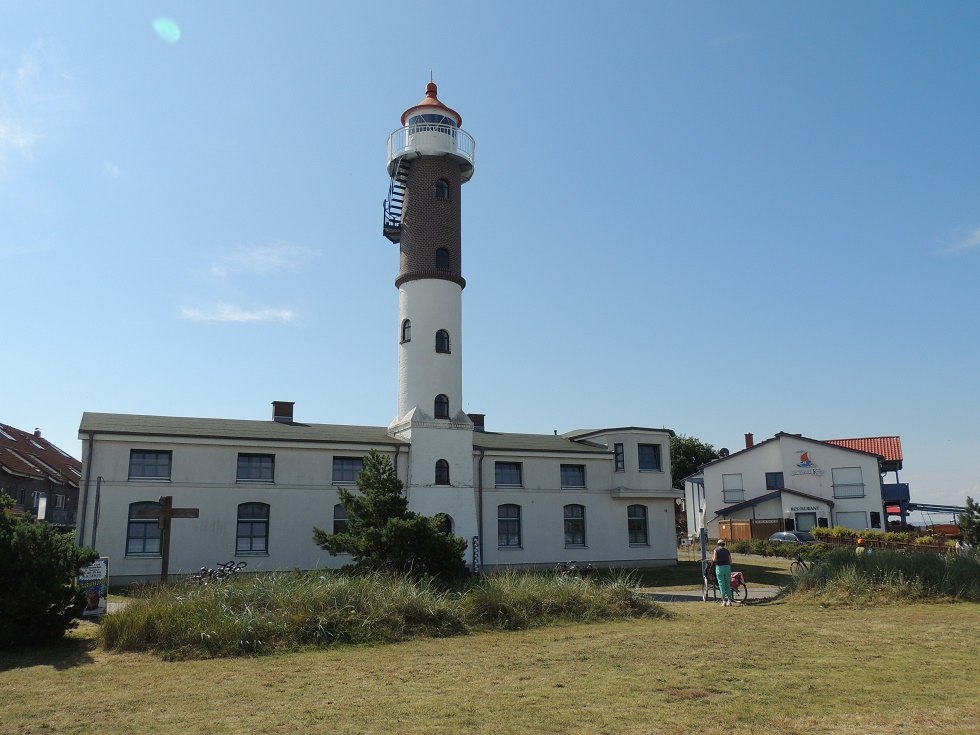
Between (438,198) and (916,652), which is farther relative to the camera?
(438,198)

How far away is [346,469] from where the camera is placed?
2823cm

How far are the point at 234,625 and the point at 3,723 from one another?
4.28m

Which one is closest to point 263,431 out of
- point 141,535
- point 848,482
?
point 141,535

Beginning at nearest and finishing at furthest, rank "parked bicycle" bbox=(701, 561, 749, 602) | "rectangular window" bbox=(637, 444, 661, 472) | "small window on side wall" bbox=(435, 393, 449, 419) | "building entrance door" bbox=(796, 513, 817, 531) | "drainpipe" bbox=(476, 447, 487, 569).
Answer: "parked bicycle" bbox=(701, 561, 749, 602)
"small window on side wall" bbox=(435, 393, 449, 419)
"drainpipe" bbox=(476, 447, 487, 569)
"rectangular window" bbox=(637, 444, 661, 472)
"building entrance door" bbox=(796, 513, 817, 531)

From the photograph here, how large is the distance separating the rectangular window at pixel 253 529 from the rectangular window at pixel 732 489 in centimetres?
3490

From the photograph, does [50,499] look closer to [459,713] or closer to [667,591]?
[667,591]

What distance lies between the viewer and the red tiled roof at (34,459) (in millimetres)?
42375

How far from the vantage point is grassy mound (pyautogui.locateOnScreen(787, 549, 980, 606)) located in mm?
16859

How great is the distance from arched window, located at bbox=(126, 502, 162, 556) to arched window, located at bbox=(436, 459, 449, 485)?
9.79 m

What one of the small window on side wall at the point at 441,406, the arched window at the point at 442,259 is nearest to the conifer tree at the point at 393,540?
the small window on side wall at the point at 441,406

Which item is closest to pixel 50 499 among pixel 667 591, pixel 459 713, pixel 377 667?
pixel 667 591

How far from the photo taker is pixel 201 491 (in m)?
26.0

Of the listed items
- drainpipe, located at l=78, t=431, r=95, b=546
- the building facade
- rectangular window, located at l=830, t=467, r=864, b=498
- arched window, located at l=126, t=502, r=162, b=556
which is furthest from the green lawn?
rectangular window, located at l=830, t=467, r=864, b=498

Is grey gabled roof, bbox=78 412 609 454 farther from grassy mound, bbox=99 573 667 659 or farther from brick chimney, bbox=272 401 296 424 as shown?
grassy mound, bbox=99 573 667 659
